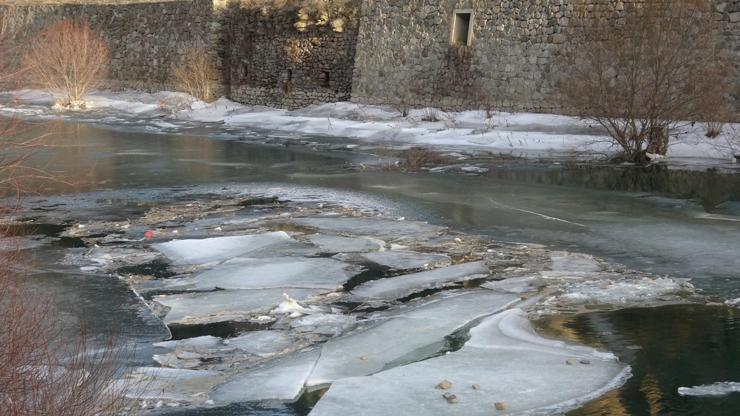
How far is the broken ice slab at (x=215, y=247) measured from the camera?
9898 millimetres

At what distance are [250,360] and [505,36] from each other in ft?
60.5

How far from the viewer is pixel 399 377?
6277 mm

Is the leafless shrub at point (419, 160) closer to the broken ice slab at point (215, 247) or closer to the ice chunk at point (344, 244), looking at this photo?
the ice chunk at point (344, 244)

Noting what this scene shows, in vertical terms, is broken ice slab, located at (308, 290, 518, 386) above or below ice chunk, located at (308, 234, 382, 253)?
below

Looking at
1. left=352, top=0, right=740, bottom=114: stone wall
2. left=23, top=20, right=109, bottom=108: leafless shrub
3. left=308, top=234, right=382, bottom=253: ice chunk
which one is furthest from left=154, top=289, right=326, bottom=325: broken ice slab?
left=23, top=20, right=109, bottom=108: leafless shrub

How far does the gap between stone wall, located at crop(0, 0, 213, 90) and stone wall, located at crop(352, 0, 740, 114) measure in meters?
8.42

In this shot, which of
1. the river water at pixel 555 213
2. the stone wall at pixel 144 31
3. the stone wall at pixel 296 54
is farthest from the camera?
the stone wall at pixel 144 31

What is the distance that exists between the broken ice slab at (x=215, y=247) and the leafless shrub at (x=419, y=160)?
687 cm

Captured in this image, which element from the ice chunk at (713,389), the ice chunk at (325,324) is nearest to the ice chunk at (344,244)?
the ice chunk at (325,324)

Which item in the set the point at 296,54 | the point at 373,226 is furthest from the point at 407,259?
the point at 296,54

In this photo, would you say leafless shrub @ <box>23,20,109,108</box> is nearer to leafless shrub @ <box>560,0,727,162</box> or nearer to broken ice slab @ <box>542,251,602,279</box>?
leafless shrub @ <box>560,0,727,162</box>

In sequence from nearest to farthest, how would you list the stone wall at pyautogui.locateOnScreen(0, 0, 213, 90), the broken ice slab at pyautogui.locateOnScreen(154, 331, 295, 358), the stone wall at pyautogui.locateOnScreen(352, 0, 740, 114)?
the broken ice slab at pyautogui.locateOnScreen(154, 331, 295, 358), the stone wall at pyautogui.locateOnScreen(352, 0, 740, 114), the stone wall at pyautogui.locateOnScreen(0, 0, 213, 90)

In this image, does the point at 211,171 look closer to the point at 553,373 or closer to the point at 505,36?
the point at 505,36

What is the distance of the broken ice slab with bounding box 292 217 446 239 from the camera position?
37.1ft
